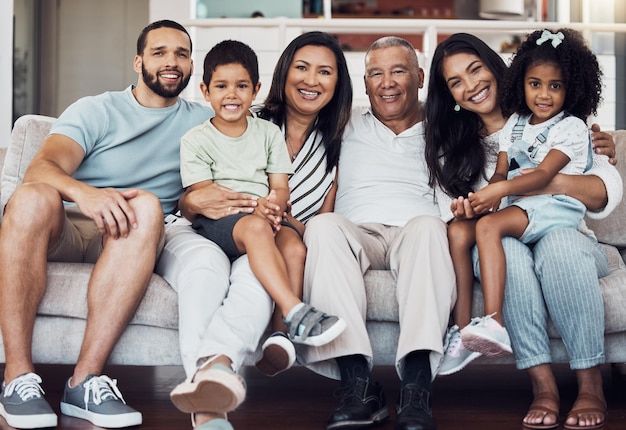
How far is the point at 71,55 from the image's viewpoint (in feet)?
24.2

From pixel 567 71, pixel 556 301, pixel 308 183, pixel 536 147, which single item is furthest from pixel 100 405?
pixel 567 71

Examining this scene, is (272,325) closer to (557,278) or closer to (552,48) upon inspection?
(557,278)

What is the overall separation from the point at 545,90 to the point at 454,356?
0.83 m

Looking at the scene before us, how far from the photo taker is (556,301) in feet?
6.95

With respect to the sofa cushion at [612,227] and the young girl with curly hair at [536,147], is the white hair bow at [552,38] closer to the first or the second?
the young girl with curly hair at [536,147]

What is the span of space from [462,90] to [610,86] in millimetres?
2938

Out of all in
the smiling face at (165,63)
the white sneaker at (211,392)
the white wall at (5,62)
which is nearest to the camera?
the white sneaker at (211,392)

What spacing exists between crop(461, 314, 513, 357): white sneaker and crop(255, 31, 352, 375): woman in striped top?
2.48 ft

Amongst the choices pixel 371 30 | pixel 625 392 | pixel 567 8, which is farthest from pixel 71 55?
pixel 625 392

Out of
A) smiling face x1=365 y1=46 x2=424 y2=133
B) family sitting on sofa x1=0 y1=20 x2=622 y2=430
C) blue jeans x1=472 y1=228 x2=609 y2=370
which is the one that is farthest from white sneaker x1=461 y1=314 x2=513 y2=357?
smiling face x1=365 y1=46 x2=424 y2=133

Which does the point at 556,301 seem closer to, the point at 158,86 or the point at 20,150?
the point at 158,86

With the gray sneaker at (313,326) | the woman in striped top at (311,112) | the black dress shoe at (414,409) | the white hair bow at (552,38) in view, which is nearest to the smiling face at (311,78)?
the woman in striped top at (311,112)

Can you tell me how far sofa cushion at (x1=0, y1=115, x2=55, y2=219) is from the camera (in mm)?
2607

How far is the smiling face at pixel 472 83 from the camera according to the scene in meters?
2.60
